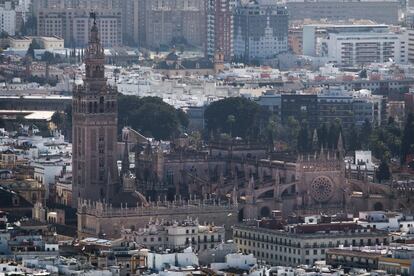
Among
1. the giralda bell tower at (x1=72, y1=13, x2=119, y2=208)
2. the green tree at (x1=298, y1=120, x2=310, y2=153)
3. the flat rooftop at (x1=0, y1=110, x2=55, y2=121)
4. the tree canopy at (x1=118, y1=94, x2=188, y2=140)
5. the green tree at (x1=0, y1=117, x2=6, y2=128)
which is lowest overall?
the flat rooftop at (x1=0, y1=110, x2=55, y2=121)

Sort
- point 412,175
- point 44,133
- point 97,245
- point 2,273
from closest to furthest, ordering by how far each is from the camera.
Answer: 1. point 2,273
2. point 97,245
3. point 412,175
4. point 44,133

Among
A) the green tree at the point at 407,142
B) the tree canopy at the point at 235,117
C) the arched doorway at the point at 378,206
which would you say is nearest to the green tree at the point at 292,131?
the tree canopy at the point at 235,117

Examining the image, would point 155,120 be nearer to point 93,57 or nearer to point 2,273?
point 93,57

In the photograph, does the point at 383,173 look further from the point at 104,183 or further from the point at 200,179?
the point at 104,183

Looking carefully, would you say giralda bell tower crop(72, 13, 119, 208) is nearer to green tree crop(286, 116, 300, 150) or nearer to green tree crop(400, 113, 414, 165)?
green tree crop(400, 113, 414, 165)

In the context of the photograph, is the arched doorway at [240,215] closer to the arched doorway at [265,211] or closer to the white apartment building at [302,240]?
the arched doorway at [265,211]

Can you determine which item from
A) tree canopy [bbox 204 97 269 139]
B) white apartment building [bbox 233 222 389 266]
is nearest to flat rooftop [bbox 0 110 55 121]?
tree canopy [bbox 204 97 269 139]

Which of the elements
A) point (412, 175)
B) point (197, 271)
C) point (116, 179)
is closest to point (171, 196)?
point (116, 179)
